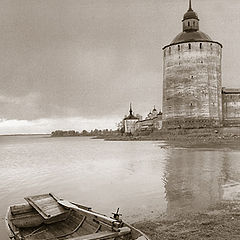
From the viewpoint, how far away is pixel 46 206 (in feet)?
22.7

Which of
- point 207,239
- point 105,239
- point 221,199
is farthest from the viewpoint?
point 221,199

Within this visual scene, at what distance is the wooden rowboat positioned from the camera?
552 centimetres

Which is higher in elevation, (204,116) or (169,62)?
(169,62)

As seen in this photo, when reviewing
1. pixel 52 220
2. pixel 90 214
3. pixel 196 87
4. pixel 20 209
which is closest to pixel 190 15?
pixel 196 87

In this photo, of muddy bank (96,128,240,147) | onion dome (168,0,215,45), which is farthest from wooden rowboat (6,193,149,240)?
onion dome (168,0,215,45)

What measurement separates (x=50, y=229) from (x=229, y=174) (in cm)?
1005

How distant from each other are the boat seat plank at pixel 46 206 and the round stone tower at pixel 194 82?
4001 centimetres

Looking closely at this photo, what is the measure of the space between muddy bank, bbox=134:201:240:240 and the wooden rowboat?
137cm

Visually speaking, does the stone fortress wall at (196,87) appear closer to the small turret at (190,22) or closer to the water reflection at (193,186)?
the small turret at (190,22)

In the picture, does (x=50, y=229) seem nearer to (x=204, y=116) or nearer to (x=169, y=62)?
(x=204, y=116)

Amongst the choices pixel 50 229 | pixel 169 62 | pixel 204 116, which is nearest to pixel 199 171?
pixel 50 229

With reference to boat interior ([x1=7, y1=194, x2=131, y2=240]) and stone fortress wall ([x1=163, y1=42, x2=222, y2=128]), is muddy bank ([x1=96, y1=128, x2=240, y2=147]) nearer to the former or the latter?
stone fortress wall ([x1=163, y1=42, x2=222, y2=128])

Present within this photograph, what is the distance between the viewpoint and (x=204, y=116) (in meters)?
45.6

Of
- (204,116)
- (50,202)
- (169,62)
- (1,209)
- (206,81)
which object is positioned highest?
(169,62)
